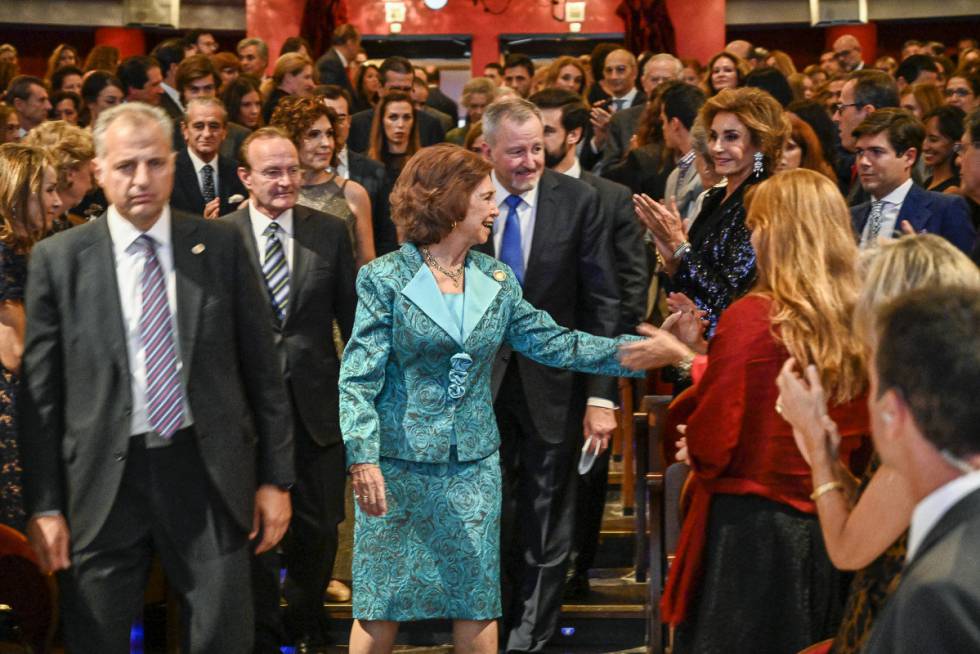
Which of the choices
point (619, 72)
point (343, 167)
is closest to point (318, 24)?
point (619, 72)

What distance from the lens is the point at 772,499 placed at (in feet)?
10.7

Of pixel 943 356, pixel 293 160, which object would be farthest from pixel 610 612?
pixel 943 356

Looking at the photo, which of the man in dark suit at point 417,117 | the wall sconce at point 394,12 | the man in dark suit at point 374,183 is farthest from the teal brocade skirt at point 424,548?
the wall sconce at point 394,12

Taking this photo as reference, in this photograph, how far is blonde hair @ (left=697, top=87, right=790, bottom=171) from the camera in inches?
179

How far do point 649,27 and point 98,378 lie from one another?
47.1 ft

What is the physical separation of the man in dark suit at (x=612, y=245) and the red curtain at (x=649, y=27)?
1102 centimetres

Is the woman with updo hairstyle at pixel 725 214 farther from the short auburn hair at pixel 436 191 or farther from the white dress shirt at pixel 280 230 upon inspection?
the white dress shirt at pixel 280 230

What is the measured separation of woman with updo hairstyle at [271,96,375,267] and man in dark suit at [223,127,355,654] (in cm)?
66

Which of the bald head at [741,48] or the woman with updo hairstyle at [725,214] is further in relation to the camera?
the bald head at [741,48]

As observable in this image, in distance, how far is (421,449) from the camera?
3807mm

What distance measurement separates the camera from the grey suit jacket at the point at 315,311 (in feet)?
15.9

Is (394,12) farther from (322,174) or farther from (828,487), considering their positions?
(828,487)

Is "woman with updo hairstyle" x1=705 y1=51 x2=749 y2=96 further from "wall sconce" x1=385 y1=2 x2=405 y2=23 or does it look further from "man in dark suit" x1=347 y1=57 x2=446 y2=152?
"wall sconce" x1=385 y1=2 x2=405 y2=23

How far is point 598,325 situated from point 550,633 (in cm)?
111
